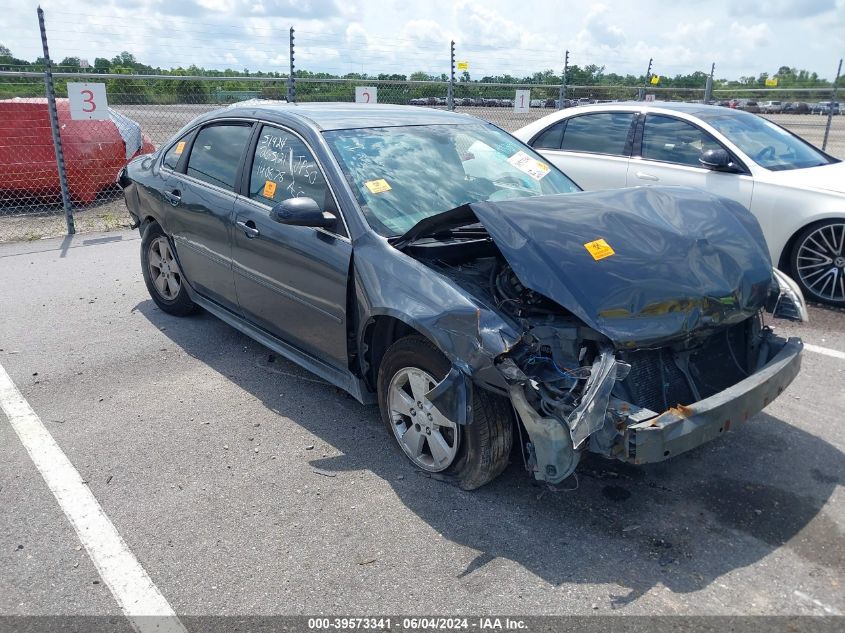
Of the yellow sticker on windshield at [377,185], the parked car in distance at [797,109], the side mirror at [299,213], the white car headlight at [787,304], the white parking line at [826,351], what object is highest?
the yellow sticker on windshield at [377,185]

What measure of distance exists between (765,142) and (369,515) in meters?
5.76

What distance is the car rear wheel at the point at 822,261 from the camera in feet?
20.3

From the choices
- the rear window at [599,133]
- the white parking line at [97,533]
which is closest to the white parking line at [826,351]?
the rear window at [599,133]

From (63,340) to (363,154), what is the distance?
3.15 m

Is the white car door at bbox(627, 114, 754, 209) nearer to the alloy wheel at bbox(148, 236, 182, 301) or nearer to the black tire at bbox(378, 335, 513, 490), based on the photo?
the black tire at bbox(378, 335, 513, 490)

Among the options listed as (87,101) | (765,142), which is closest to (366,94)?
(87,101)

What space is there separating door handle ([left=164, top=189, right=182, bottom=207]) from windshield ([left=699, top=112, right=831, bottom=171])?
5.03m

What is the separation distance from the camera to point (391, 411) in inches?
147

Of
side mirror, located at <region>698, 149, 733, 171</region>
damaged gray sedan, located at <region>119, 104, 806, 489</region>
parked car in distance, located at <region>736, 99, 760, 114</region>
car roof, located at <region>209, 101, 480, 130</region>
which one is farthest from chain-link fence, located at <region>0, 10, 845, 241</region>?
parked car in distance, located at <region>736, 99, 760, 114</region>

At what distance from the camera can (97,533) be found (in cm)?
325

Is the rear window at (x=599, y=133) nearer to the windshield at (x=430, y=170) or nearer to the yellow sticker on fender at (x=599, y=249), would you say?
the windshield at (x=430, y=170)

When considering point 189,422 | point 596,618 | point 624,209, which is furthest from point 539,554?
point 189,422

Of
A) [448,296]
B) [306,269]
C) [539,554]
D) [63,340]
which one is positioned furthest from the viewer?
[63,340]

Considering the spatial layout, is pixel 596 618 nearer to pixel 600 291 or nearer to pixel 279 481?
pixel 600 291
